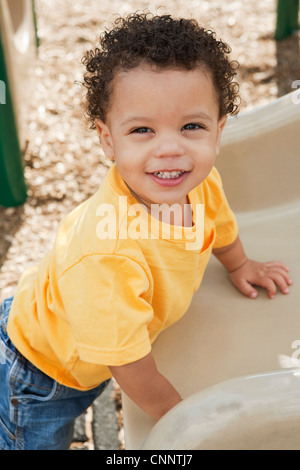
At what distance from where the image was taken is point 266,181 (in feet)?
4.91

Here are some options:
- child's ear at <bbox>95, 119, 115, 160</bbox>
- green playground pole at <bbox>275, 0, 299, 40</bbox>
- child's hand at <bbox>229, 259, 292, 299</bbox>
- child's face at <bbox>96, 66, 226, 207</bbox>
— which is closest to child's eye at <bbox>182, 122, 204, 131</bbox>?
child's face at <bbox>96, 66, 226, 207</bbox>

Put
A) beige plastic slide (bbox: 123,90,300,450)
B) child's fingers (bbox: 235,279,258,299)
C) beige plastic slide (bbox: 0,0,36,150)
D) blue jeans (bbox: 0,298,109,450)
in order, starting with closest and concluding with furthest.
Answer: beige plastic slide (bbox: 123,90,300,450) < blue jeans (bbox: 0,298,109,450) < child's fingers (bbox: 235,279,258,299) < beige plastic slide (bbox: 0,0,36,150)

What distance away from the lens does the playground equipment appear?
208 cm

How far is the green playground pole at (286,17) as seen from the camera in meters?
2.87

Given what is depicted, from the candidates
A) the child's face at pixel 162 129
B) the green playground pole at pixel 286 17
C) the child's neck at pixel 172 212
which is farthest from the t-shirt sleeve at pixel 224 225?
the green playground pole at pixel 286 17

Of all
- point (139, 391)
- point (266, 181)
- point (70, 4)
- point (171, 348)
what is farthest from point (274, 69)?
point (139, 391)

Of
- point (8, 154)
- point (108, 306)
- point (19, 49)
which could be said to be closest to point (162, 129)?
point (108, 306)

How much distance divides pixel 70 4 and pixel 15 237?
1.76 m

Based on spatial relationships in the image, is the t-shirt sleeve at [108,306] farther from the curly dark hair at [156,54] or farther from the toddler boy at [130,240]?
the curly dark hair at [156,54]

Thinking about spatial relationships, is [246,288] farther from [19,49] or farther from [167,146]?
[19,49]

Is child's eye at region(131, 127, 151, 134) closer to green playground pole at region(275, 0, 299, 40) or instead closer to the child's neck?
the child's neck

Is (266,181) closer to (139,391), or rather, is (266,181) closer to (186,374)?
(186,374)
